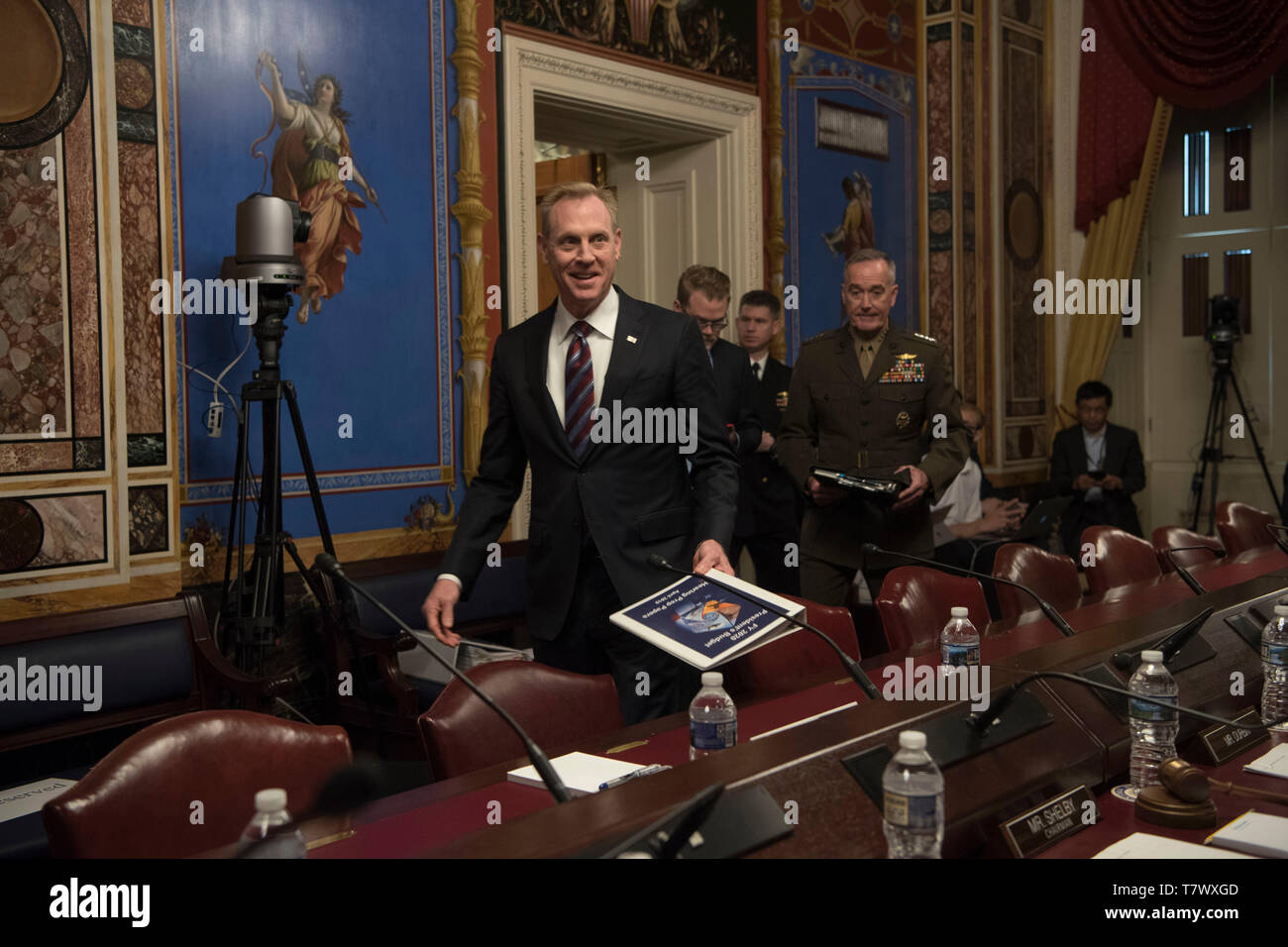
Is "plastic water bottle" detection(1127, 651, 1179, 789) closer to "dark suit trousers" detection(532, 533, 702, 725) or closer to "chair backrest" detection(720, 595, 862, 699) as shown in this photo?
"chair backrest" detection(720, 595, 862, 699)

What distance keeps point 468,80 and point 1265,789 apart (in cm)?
399

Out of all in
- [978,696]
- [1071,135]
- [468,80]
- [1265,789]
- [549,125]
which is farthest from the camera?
[1071,135]

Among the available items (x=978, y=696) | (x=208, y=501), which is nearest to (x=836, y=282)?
(x=208, y=501)

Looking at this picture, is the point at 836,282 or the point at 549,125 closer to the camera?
the point at 549,125

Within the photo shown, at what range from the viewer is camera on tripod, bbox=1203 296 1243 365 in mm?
8203

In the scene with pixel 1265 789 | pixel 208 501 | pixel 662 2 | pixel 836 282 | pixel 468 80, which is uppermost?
pixel 662 2

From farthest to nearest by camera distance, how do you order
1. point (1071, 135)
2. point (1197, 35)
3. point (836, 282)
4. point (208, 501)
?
point (1071, 135) < point (1197, 35) < point (836, 282) < point (208, 501)

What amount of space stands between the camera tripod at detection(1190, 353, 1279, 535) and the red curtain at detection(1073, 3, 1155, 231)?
1.36m

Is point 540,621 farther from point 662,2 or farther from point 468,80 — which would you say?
point 662,2

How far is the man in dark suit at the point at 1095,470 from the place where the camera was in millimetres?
7492

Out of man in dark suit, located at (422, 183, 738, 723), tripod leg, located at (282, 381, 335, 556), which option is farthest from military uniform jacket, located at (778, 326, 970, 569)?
tripod leg, located at (282, 381, 335, 556)

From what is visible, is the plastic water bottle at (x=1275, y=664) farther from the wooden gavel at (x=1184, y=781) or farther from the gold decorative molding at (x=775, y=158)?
the gold decorative molding at (x=775, y=158)

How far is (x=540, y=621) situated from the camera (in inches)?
107
